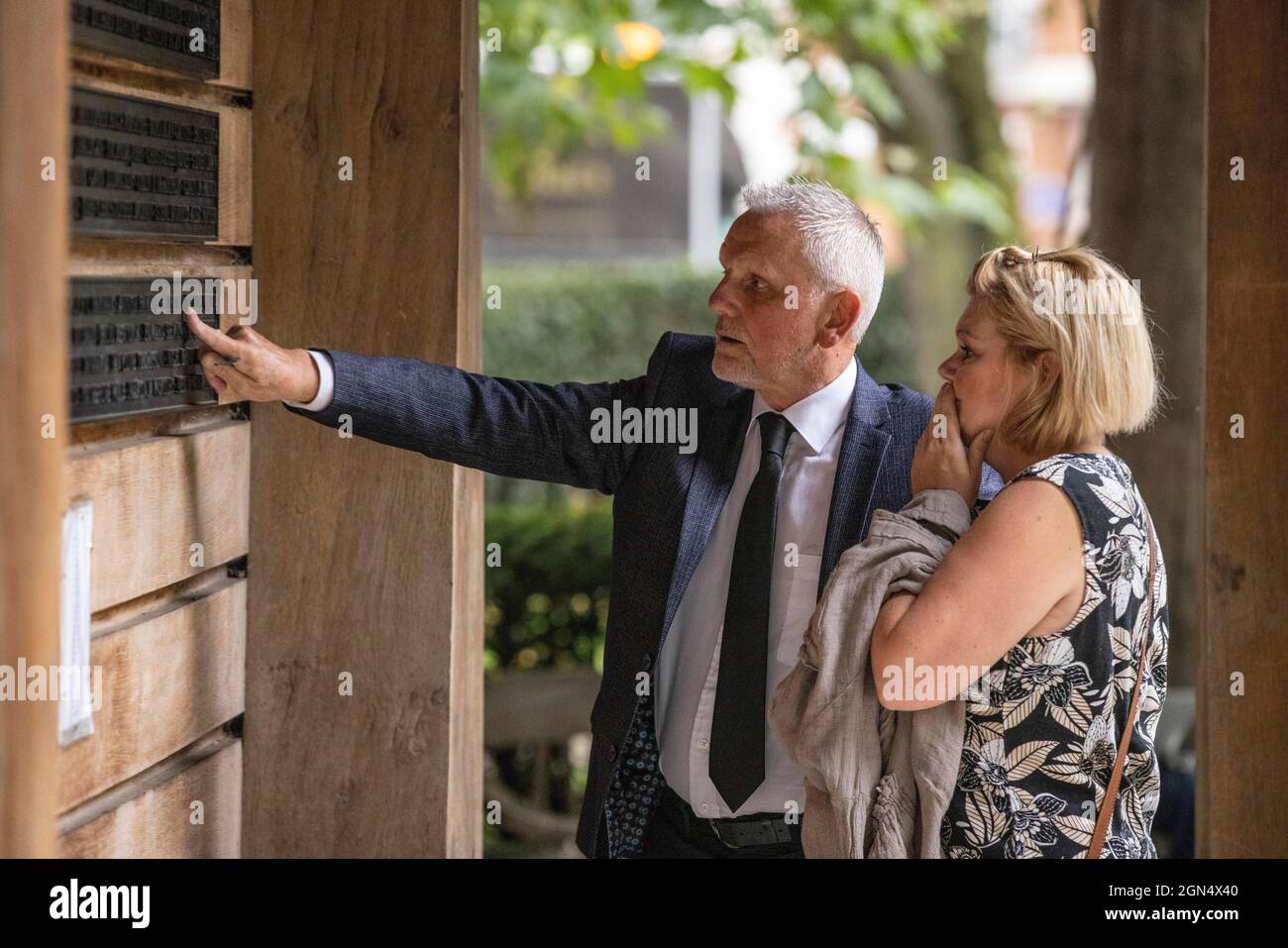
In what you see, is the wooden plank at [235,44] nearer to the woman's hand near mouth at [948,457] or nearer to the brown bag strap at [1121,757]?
the woman's hand near mouth at [948,457]

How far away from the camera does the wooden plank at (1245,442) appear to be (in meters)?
2.28

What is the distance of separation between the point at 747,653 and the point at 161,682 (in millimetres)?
933

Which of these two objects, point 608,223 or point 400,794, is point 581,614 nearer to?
point 400,794

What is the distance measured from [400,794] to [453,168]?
3.53ft

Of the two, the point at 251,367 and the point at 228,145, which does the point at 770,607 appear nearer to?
the point at 251,367

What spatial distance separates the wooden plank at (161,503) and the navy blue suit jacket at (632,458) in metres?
0.25

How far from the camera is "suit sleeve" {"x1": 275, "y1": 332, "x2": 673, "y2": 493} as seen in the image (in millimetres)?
2186

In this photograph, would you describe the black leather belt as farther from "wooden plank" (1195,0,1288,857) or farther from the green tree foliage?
the green tree foliage

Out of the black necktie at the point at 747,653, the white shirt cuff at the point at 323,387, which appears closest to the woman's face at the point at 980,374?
the black necktie at the point at 747,653

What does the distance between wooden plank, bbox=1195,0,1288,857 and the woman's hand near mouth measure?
1.54 ft

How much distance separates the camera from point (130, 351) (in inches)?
73.6

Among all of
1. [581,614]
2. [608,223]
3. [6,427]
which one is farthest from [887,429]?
[608,223]

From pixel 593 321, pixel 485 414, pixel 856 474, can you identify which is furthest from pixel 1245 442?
pixel 593 321

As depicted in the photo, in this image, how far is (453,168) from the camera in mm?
2334
